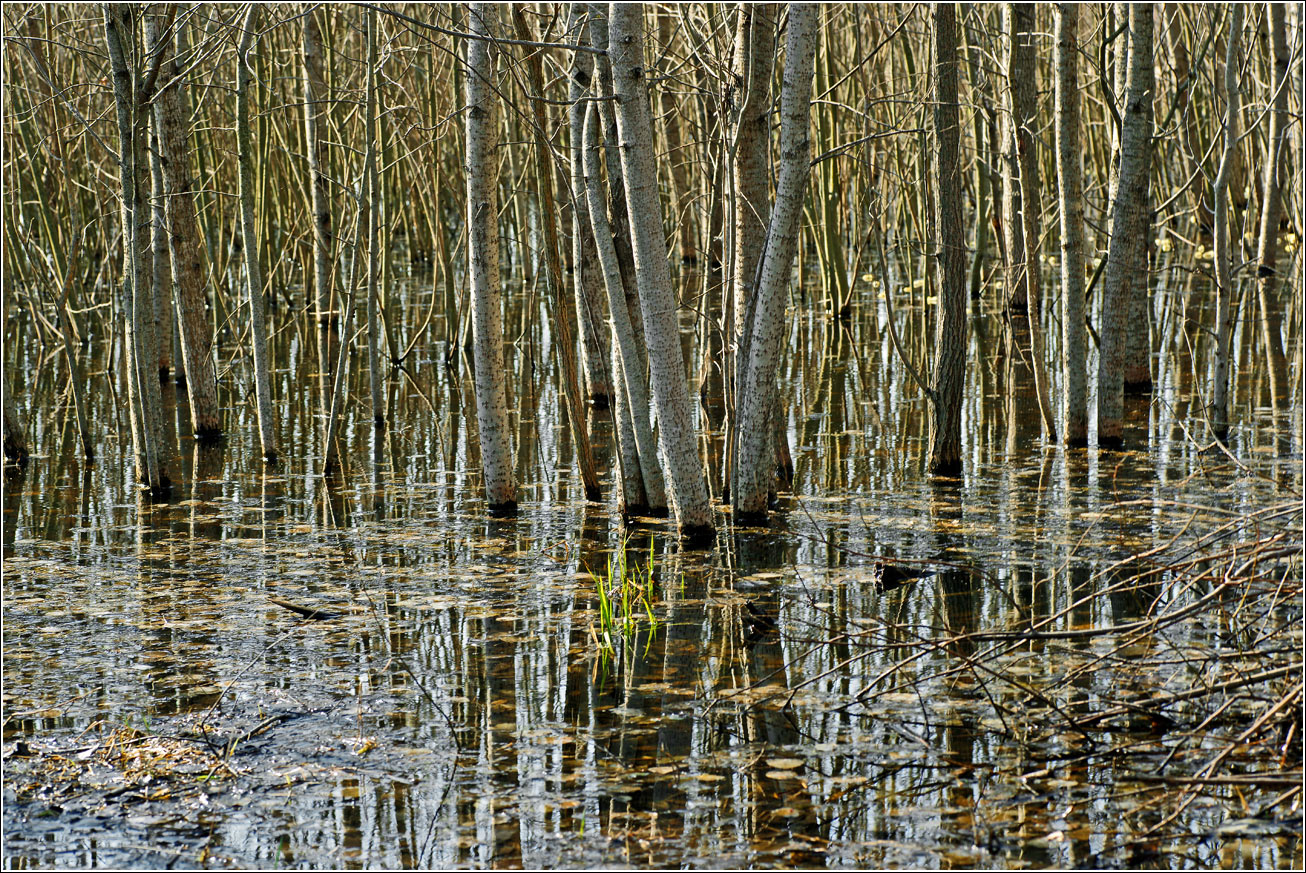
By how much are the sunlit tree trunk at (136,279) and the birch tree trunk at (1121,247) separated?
16.0 feet

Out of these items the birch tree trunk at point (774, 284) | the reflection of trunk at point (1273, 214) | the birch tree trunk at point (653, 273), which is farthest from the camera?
the reflection of trunk at point (1273, 214)

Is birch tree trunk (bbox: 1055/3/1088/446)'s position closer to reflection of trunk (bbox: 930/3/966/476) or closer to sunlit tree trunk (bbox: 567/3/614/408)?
reflection of trunk (bbox: 930/3/966/476)

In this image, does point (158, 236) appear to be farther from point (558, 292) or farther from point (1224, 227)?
point (1224, 227)

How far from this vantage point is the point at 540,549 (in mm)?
5969

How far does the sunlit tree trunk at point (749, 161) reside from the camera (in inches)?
228

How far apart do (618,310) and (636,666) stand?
6.03 ft

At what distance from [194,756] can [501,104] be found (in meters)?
8.69

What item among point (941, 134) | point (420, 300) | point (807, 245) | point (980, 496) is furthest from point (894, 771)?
point (807, 245)

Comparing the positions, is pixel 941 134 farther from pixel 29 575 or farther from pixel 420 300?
pixel 420 300

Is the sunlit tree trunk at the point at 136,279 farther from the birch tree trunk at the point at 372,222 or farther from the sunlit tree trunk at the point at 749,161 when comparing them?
the sunlit tree trunk at the point at 749,161

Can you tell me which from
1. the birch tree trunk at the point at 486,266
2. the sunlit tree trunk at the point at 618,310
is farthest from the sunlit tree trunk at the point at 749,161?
the birch tree trunk at the point at 486,266

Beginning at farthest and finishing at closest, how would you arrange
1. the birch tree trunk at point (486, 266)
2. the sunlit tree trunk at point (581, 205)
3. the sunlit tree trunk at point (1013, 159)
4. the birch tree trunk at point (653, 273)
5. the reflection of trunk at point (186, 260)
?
the reflection of trunk at point (186, 260), the sunlit tree trunk at point (1013, 159), the birch tree trunk at point (486, 266), the sunlit tree trunk at point (581, 205), the birch tree trunk at point (653, 273)

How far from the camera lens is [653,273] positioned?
545 cm

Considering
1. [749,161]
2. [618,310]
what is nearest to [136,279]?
[618,310]
